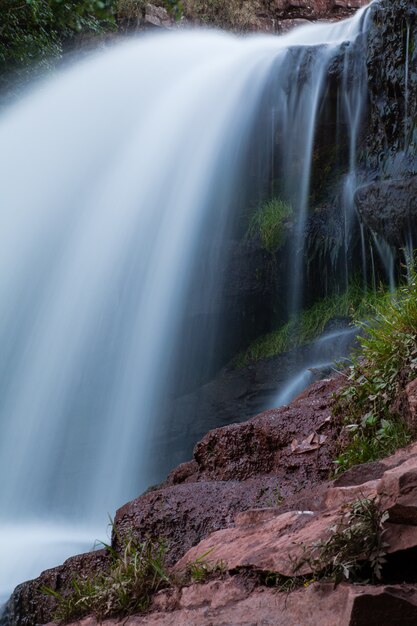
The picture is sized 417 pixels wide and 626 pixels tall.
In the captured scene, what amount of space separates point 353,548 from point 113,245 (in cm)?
936

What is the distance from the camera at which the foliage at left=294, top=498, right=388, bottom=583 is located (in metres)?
2.24

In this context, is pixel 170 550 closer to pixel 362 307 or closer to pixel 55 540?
pixel 55 540

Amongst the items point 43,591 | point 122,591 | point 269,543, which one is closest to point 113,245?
point 43,591

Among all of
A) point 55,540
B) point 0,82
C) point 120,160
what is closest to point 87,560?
point 55,540

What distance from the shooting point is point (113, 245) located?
37.0ft

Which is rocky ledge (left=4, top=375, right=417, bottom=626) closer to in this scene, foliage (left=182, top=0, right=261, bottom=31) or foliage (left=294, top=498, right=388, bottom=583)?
foliage (left=294, top=498, right=388, bottom=583)

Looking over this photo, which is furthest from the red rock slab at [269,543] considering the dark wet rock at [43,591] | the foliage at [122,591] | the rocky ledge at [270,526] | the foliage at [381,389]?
the dark wet rock at [43,591]

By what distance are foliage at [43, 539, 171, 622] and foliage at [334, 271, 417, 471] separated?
3.88ft

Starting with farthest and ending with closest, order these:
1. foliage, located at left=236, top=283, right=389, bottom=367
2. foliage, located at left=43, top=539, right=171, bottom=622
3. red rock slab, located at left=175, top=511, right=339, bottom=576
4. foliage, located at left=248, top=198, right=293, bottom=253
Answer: foliage, located at left=248, top=198, right=293, bottom=253 → foliage, located at left=236, top=283, right=389, bottom=367 → foliage, located at left=43, top=539, right=171, bottom=622 → red rock slab, located at left=175, top=511, right=339, bottom=576

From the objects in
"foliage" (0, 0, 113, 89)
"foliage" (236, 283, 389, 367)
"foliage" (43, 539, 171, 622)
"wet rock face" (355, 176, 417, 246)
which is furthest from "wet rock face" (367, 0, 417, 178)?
"foliage" (0, 0, 113, 89)

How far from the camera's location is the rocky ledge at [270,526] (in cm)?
224

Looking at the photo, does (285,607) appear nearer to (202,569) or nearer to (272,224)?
(202,569)

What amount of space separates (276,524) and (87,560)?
→ 1547mm

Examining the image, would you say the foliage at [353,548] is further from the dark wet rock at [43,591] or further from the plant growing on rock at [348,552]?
the dark wet rock at [43,591]
